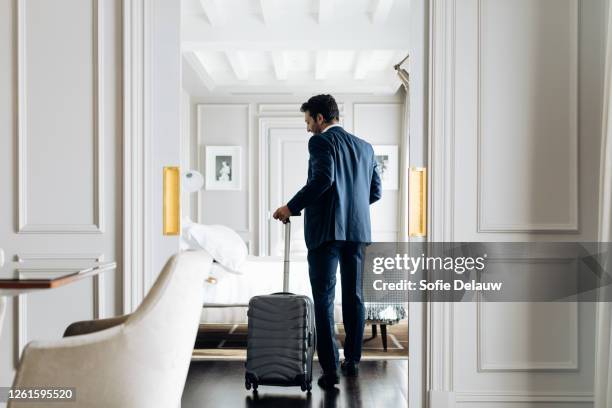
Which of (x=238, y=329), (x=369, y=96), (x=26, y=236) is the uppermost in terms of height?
(x=369, y=96)

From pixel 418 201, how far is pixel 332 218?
69 cm

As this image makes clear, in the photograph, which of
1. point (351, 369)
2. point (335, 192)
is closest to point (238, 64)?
point (335, 192)

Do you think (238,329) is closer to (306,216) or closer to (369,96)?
(306,216)

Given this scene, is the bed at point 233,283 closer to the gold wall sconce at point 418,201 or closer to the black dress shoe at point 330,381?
the black dress shoe at point 330,381

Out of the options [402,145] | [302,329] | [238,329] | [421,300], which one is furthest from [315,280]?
[402,145]

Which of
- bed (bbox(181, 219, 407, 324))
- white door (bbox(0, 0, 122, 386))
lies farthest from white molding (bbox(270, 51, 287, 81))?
white door (bbox(0, 0, 122, 386))

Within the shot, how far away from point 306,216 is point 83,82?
1318mm

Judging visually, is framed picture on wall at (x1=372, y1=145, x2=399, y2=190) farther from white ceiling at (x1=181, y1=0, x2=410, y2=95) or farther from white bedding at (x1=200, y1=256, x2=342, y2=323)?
white bedding at (x1=200, y1=256, x2=342, y2=323)

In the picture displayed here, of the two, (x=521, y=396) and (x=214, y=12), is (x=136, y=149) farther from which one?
(x=214, y=12)

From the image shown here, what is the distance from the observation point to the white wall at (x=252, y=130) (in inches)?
291

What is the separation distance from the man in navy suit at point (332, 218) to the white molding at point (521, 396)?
88 cm

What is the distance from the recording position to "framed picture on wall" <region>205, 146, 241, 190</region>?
7.41 metres

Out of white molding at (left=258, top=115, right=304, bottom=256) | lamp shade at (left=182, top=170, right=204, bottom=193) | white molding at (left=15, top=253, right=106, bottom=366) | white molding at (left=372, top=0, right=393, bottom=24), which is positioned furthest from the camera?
white molding at (left=258, top=115, right=304, bottom=256)

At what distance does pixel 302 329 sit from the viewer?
3.06 meters
